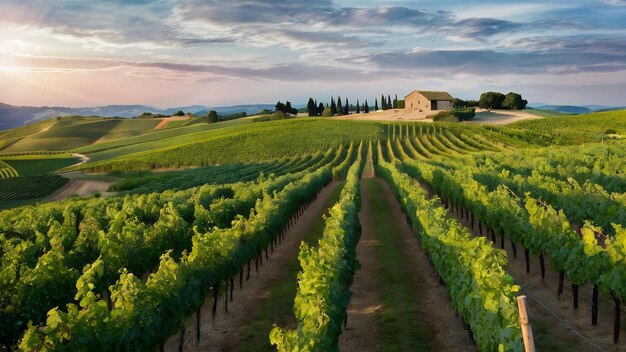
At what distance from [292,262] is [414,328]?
9445mm

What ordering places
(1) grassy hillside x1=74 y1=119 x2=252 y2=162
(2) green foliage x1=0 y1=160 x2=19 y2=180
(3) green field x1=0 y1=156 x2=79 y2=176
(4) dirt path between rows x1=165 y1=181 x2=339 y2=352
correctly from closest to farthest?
(4) dirt path between rows x1=165 y1=181 x2=339 y2=352 → (2) green foliage x1=0 y1=160 x2=19 y2=180 → (3) green field x1=0 y1=156 x2=79 y2=176 → (1) grassy hillside x1=74 y1=119 x2=252 y2=162

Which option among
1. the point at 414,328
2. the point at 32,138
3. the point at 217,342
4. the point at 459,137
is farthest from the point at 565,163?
the point at 32,138

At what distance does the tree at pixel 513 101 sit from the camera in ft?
463

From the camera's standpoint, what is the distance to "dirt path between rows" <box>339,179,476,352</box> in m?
13.6

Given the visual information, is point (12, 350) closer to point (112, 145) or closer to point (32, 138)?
point (112, 145)

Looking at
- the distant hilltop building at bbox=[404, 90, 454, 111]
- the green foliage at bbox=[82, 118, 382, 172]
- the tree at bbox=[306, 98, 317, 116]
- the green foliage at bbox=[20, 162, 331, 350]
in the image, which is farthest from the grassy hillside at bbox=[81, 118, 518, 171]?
the green foliage at bbox=[20, 162, 331, 350]

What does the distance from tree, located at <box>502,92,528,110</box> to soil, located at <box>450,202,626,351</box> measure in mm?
133339

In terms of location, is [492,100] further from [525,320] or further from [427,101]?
[525,320]

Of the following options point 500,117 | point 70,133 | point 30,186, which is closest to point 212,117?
point 70,133

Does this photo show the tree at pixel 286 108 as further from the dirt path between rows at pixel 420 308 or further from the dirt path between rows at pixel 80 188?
the dirt path between rows at pixel 420 308

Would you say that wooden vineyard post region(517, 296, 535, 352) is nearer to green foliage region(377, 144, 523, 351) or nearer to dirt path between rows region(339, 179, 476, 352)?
green foliage region(377, 144, 523, 351)

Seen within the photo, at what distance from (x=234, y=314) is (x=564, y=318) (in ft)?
33.1

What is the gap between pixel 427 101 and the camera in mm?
132000

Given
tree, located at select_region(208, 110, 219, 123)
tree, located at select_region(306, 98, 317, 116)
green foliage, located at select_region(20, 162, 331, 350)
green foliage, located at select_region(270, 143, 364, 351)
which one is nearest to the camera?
green foliage, located at select_region(270, 143, 364, 351)
